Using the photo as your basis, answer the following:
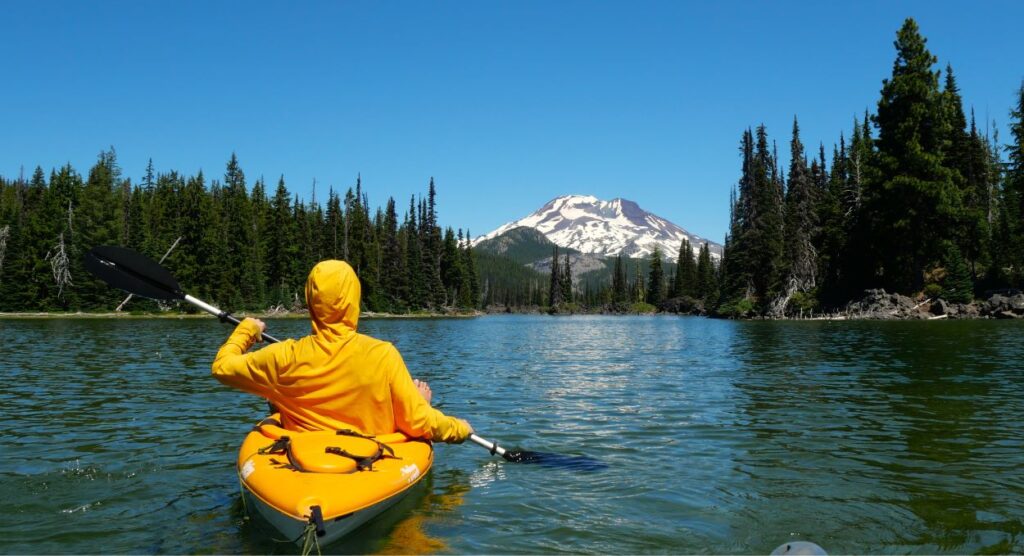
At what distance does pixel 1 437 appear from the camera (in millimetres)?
10031

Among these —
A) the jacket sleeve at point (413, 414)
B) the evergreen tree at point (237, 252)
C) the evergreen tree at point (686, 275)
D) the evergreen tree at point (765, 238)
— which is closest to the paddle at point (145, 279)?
the jacket sleeve at point (413, 414)

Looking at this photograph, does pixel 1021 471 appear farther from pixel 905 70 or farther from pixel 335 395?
pixel 905 70

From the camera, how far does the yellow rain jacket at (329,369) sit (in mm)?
5887

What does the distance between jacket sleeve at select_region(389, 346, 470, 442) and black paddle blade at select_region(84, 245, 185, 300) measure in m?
4.01

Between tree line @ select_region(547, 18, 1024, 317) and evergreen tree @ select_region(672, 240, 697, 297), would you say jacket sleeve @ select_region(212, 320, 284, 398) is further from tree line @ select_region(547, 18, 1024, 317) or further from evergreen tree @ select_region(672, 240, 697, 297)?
evergreen tree @ select_region(672, 240, 697, 297)

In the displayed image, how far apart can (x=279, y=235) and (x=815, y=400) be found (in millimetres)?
85844

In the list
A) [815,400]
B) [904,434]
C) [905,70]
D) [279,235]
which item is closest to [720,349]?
[815,400]

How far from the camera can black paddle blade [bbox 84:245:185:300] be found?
8.51 meters


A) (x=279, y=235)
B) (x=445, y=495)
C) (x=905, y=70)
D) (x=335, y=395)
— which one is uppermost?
(x=905, y=70)

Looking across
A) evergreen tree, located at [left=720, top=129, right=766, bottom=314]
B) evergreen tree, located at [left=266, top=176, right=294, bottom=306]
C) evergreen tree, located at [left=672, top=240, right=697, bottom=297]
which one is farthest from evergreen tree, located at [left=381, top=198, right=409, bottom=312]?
evergreen tree, located at [left=672, top=240, right=697, bottom=297]

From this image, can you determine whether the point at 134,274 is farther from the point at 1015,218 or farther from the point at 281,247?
the point at 281,247

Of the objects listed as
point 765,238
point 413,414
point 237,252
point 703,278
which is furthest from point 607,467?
point 703,278

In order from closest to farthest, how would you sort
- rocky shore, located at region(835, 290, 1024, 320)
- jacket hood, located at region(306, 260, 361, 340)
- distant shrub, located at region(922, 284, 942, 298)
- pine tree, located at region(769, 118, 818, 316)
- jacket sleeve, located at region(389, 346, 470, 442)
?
jacket hood, located at region(306, 260, 361, 340) < jacket sleeve, located at region(389, 346, 470, 442) < rocky shore, located at region(835, 290, 1024, 320) < distant shrub, located at region(922, 284, 942, 298) < pine tree, located at region(769, 118, 818, 316)

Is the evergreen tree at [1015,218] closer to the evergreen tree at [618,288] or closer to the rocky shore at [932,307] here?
the rocky shore at [932,307]
